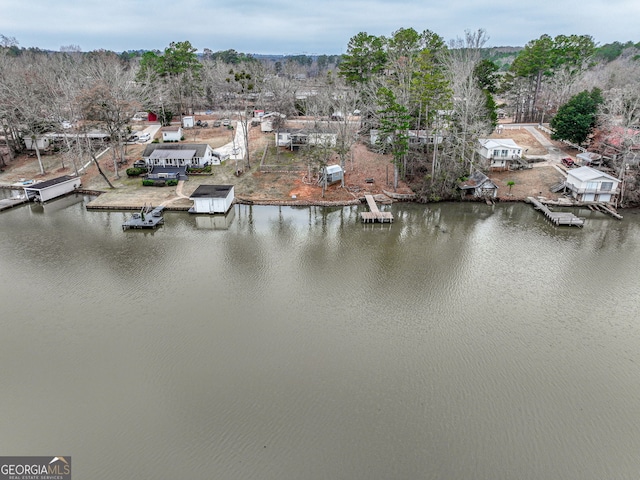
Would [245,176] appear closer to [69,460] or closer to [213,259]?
[213,259]

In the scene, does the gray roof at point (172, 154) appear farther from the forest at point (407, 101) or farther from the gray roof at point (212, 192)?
the gray roof at point (212, 192)

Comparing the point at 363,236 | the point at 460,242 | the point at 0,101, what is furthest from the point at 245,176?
the point at 0,101

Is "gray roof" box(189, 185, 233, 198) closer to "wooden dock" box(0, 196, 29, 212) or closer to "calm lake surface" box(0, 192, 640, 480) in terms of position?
"calm lake surface" box(0, 192, 640, 480)

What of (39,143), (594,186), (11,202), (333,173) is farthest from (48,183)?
(594,186)

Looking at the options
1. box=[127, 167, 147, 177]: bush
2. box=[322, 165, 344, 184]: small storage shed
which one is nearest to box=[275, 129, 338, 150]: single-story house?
box=[322, 165, 344, 184]: small storage shed

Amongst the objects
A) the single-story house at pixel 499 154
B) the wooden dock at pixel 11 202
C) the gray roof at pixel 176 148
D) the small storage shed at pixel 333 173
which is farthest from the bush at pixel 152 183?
the single-story house at pixel 499 154

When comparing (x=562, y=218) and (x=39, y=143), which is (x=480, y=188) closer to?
(x=562, y=218)
